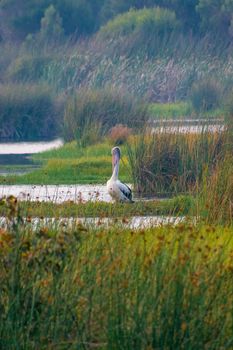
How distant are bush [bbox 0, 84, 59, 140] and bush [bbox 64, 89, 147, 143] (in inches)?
139

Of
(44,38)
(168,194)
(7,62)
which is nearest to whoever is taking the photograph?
(168,194)

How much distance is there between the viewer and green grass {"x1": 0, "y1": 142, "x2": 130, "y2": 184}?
22359mm

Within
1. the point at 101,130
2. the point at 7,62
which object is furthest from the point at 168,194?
the point at 7,62

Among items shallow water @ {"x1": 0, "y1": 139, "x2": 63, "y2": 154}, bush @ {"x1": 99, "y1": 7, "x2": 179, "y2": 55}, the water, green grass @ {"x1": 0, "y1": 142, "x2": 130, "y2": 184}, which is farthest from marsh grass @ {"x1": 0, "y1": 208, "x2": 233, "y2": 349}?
bush @ {"x1": 99, "y1": 7, "x2": 179, "y2": 55}

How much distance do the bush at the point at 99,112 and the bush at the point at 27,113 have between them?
3.54m

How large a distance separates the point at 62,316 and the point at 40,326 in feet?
0.51

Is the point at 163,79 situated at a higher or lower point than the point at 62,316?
lower

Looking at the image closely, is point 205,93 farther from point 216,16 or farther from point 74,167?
point 216,16

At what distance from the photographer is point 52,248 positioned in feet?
25.7

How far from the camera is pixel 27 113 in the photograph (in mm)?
36500

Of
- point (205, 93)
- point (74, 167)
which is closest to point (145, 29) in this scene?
point (205, 93)

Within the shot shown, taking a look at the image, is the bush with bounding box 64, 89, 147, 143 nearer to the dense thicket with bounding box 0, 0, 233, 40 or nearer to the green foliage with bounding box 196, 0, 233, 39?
the green foliage with bounding box 196, 0, 233, 39

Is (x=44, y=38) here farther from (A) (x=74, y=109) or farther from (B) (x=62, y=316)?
(B) (x=62, y=316)

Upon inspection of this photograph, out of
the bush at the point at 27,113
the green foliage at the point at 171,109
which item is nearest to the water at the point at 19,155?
the bush at the point at 27,113
